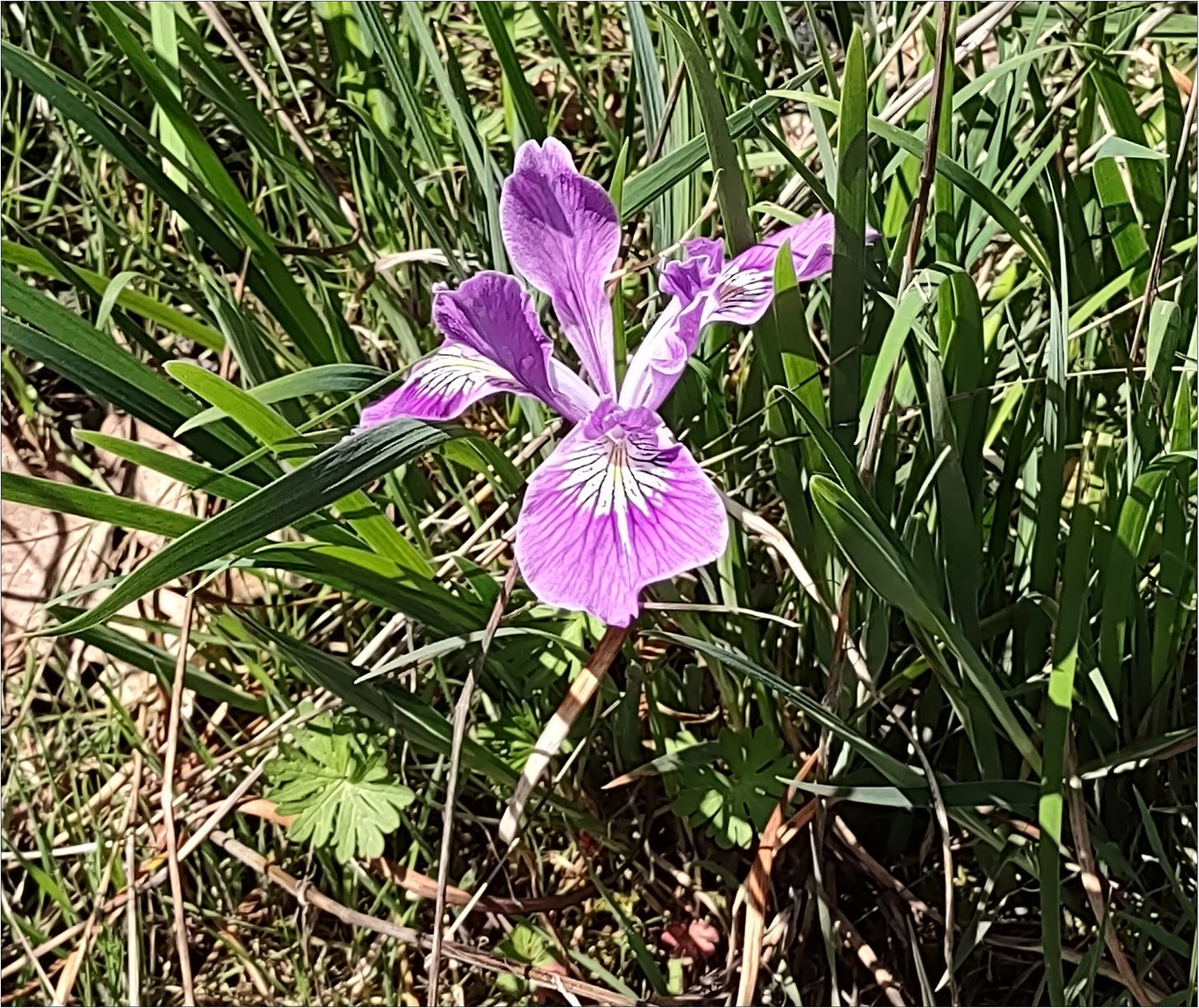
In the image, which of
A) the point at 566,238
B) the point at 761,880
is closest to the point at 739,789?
the point at 761,880

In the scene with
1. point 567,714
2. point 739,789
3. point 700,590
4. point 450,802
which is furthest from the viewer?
point 700,590

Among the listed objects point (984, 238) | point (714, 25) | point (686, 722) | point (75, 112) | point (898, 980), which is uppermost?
point (75, 112)

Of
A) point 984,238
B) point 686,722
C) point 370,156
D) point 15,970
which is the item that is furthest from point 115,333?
point 984,238

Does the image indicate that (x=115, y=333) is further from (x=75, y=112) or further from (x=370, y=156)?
(x=75, y=112)

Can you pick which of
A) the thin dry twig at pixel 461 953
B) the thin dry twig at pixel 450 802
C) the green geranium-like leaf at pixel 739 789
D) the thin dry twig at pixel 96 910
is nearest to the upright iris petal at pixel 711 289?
the thin dry twig at pixel 450 802

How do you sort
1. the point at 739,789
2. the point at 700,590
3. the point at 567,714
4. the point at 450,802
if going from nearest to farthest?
the point at 450,802, the point at 567,714, the point at 739,789, the point at 700,590

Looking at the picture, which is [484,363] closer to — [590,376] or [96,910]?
[590,376]

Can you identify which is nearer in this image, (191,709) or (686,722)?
(686,722)

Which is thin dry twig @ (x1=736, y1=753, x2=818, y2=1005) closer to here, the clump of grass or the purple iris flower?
the clump of grass
